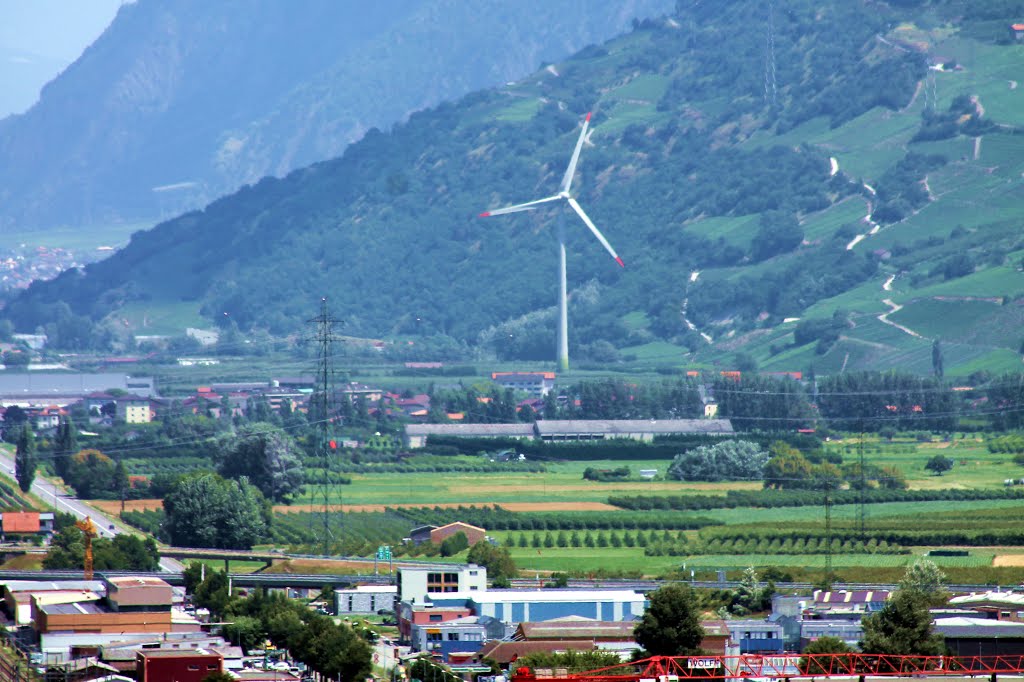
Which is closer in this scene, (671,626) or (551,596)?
(671,626)

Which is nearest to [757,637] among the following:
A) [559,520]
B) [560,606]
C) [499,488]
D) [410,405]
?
[560,606]

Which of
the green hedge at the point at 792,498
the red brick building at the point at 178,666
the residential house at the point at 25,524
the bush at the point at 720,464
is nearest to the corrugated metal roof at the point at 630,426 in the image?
the bush at the point at 720,464

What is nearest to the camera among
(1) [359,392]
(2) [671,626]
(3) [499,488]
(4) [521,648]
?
(2) [671,626]

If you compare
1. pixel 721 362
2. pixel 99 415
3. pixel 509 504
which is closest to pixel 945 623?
pixel 509 504

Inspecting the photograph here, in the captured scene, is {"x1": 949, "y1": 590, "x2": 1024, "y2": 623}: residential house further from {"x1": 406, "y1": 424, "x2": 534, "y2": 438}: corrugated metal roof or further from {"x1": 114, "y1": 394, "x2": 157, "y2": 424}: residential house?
{"x1": 114, "y1": 394, "x2": 157, "y2": 424}: residential house

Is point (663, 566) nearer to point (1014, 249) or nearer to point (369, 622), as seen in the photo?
point (369, 622)

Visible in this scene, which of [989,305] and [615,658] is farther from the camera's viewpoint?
[989,305]

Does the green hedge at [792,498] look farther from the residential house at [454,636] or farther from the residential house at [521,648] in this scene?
the residential house at [521,648]

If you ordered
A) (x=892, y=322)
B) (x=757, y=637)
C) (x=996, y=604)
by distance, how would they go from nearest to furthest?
1. (x=757, y=637)
2. (x=996, y=604)
3. (x=892, y=322)

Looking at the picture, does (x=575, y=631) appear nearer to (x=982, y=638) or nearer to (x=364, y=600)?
(x=982, y=638)
